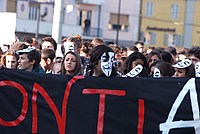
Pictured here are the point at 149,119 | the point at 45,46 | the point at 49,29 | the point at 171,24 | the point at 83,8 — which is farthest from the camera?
the point at 171,24

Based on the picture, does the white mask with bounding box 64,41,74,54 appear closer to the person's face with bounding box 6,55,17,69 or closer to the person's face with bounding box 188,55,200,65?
the person's face with bounding box 6,55,17,69

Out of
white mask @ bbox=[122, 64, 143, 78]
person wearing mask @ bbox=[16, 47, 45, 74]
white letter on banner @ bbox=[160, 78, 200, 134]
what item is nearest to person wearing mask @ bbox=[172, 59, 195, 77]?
white mask @ bbox=[122, 64, 143, 78]

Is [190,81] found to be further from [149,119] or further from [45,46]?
[45,46]

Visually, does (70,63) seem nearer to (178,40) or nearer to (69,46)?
(69,46)

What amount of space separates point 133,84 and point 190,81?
587 millimetres

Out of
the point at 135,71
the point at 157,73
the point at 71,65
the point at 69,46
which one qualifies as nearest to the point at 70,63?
the point at 71,65

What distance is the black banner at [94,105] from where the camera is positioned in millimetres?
6750

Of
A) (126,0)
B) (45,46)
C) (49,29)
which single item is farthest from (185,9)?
(45,46)

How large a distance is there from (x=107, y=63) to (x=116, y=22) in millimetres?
46968

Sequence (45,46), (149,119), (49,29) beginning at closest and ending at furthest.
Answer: (149,119) < (45,46) < (49,29)

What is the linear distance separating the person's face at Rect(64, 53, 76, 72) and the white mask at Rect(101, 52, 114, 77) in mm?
727

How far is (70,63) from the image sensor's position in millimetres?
7664

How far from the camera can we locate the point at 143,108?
22.3 ft

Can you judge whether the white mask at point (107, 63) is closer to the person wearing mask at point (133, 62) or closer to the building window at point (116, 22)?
the person wearing mask at point (133, 62)
